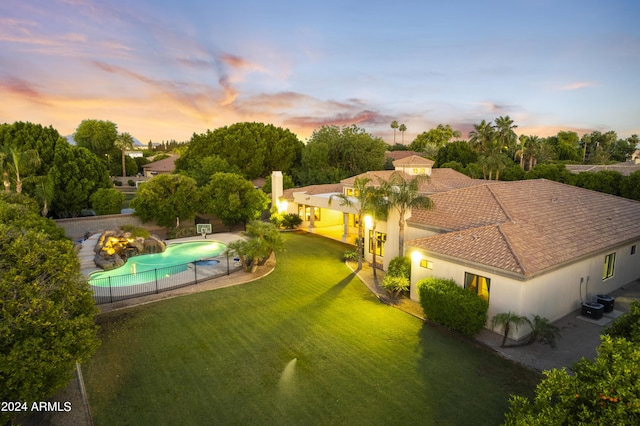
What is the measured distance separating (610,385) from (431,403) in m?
5.04

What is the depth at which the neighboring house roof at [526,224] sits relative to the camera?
14539 mm

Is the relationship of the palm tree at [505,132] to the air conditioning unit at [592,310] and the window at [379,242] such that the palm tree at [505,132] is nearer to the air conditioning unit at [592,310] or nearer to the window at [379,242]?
the window at [379,242]

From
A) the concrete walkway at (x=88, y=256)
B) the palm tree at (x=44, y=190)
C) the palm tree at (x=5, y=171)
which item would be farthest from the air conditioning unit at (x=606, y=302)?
the palm tree at (x=44, y=190)

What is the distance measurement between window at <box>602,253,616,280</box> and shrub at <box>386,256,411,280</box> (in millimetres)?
9659

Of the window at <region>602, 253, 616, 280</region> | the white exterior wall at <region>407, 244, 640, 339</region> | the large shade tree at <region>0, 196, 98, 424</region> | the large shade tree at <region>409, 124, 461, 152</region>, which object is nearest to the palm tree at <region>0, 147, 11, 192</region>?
the large shade tree at <region>0, 196, 98, 424</region>

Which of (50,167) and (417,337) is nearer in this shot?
(417,337)

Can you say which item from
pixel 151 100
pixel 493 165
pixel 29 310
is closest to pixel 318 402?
pixel 29 310

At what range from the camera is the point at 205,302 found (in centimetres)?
1742

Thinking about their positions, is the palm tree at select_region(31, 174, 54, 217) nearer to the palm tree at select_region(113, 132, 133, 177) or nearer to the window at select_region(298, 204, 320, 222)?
the window at select_region(298, 204, 320, 222)

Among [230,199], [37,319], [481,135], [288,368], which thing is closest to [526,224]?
[288,368]

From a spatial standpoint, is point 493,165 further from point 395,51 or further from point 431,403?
point 431,403

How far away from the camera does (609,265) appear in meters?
18.4

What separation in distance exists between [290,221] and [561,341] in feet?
86.3

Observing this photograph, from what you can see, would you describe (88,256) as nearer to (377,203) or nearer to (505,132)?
(377,203)
